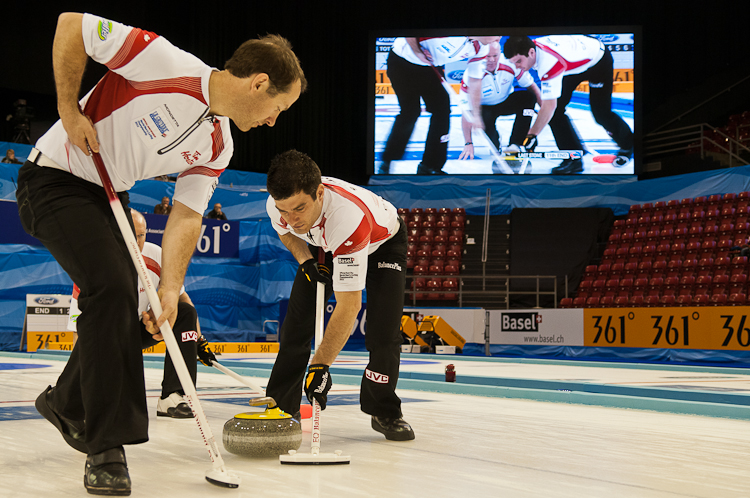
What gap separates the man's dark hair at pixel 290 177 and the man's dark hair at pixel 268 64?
516 millimetres

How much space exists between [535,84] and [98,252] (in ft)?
60.6

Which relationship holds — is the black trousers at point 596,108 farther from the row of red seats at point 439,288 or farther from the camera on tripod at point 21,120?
the camera on tripod at point 21,120

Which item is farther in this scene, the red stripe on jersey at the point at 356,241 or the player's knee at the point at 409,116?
A: the player's knee at the point at 409,116

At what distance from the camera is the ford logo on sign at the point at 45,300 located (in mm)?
12625

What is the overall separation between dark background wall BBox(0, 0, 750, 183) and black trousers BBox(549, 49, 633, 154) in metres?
1.88

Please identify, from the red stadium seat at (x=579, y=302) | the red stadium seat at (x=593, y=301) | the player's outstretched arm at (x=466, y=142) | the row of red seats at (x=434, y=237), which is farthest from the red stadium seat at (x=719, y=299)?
the player's outstretched arm at (x=466, y=142)

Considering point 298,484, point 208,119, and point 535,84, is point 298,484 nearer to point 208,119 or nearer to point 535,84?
point 208,119

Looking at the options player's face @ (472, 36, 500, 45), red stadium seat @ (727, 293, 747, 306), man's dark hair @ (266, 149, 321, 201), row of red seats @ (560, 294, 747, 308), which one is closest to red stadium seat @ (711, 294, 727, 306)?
row of red seats @ (560, 294, 747, 308)

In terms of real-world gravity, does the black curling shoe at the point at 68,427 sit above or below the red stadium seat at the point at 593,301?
Answer: below

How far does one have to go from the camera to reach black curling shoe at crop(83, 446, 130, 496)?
1945 millimetres

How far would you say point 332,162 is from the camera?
21.8 m

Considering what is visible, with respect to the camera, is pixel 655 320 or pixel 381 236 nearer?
pixel 381 236

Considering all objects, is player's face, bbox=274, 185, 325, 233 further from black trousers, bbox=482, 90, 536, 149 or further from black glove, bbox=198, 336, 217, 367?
black trousers, bbox=482, 90, 536, 149

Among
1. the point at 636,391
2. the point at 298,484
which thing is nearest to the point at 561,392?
the point at 636,391
